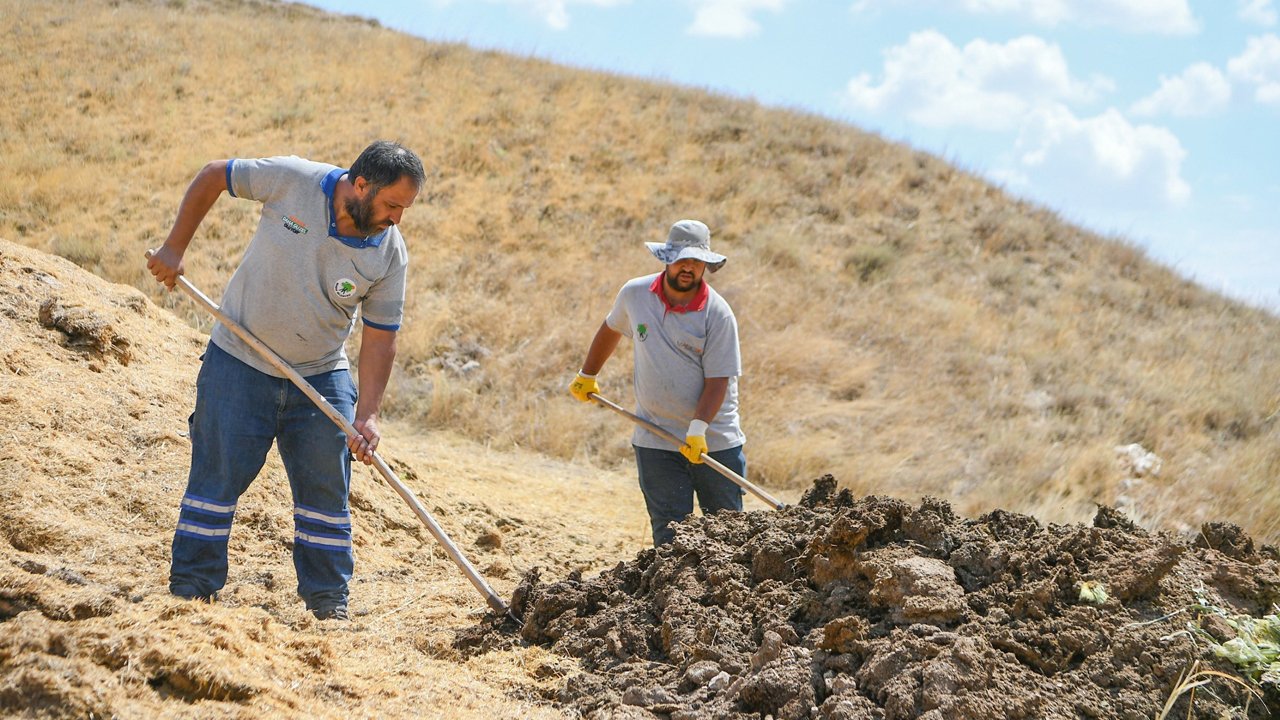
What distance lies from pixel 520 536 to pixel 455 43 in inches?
706

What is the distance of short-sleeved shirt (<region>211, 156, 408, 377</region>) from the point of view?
12.1 ft

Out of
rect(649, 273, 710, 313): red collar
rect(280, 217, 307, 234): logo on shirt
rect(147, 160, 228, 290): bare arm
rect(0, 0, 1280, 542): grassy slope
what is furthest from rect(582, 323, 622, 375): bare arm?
rect(0, 0, 1280, 542): grassy slope

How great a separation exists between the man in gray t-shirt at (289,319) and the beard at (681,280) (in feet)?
4.83

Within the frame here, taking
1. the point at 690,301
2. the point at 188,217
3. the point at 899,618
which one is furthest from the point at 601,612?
the point at 188,217

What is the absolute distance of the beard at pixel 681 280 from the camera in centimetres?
486

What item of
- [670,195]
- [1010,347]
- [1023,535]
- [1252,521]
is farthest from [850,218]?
[1023,535]

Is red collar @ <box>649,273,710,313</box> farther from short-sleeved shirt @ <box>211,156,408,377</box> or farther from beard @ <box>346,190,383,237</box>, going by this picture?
beard @ <box>346,190,383,237</box>

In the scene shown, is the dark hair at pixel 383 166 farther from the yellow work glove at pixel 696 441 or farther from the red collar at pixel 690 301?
the yellow work glove at pixel 696 441

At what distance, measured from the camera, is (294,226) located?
3.67 meters

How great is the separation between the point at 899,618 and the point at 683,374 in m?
1.96

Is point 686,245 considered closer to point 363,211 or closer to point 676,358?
point 676,358

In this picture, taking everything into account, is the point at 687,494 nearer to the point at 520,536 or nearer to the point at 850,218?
the point at 520,536

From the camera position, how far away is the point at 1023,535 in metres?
3.88

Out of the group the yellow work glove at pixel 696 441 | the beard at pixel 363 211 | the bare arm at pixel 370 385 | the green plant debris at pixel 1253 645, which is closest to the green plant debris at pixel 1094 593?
the green plant debris at pixel 1253 645
